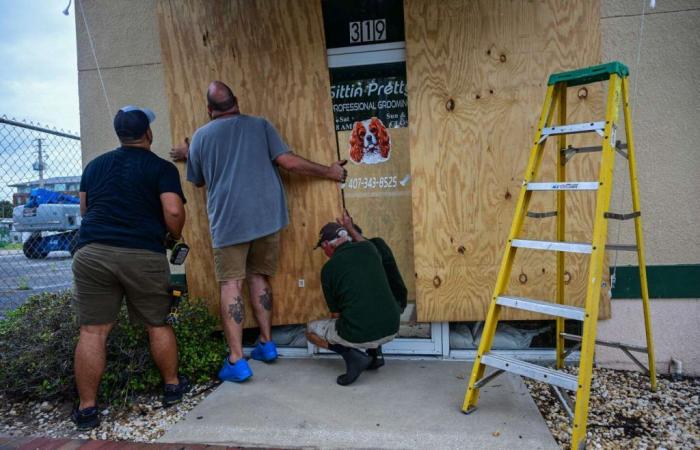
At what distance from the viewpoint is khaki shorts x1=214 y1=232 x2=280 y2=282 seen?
11.4ft

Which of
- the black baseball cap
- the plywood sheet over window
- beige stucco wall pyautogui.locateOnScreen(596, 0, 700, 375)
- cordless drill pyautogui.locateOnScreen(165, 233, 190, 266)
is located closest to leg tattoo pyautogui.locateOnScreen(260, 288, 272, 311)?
the black baseball cap

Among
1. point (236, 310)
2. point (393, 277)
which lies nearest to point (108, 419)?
point (236, 310)

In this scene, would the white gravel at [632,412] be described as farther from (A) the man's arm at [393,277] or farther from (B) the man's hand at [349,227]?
(B) the man's hand at [349,227]

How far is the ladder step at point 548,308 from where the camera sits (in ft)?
7.66

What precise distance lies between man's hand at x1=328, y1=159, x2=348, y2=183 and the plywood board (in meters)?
0.06

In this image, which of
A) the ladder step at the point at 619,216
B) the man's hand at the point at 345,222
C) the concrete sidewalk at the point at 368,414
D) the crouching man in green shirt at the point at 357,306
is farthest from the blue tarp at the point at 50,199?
the ladder step at the point at 619,216

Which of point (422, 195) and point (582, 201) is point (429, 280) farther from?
point (582, 201)

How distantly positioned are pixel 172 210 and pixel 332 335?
56.0 inches

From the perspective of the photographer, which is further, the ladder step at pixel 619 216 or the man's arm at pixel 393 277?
the man's arm at pixel 393 277

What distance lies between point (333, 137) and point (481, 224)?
4.45 ft

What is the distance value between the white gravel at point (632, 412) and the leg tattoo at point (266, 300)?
203cm

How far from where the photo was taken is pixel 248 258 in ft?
12.1

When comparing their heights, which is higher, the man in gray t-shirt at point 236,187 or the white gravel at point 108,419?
the man in gray t-shirt at point 236,187

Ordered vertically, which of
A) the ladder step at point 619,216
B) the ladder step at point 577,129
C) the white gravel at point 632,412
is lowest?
the white gravel at point 632,412
